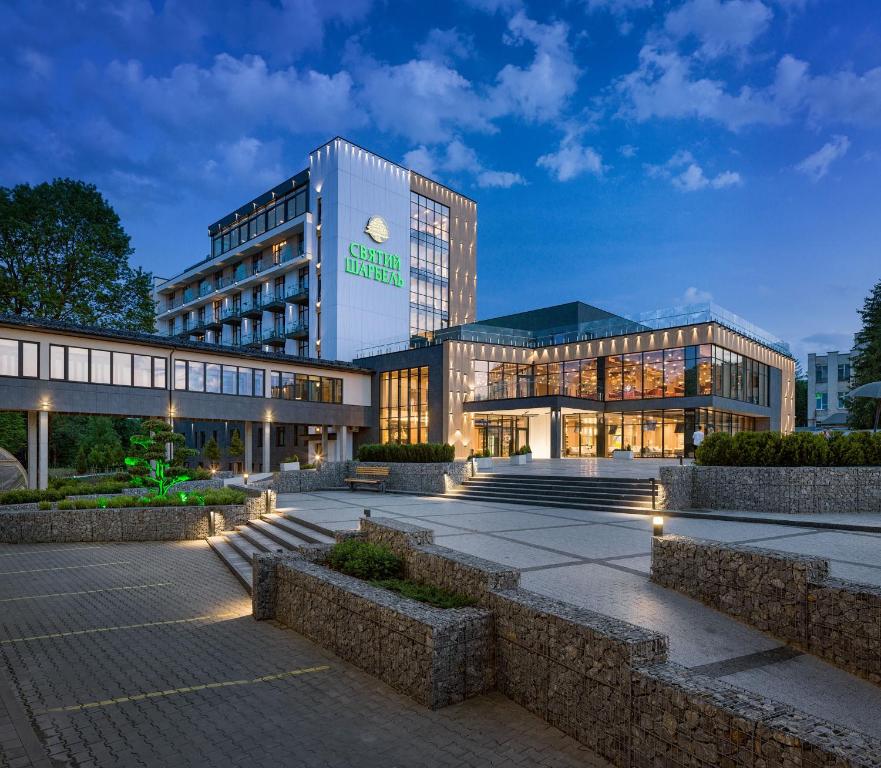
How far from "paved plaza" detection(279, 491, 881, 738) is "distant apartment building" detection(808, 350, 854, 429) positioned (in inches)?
2793

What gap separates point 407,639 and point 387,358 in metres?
37.2

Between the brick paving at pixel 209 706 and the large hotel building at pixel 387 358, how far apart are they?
24.5 m

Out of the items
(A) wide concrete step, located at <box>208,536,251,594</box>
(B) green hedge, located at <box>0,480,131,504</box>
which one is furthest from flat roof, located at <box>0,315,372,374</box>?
(A) wide concrete step, located at <box>208,536,251,594</box>

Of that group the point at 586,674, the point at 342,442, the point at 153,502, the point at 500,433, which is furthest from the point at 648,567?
the point at 342,442

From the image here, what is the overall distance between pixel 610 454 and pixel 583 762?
35562 mm

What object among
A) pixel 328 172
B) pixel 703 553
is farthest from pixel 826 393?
pixel 703 553

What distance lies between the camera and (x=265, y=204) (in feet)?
177

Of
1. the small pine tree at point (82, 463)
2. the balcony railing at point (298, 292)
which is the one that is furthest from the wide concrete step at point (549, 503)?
the balcony railing at point (298, 292)

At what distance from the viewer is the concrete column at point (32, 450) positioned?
2678cm

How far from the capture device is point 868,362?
41.0 meters

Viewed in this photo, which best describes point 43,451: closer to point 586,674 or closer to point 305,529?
point 305,529

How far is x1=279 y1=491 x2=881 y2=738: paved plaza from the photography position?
204 inches

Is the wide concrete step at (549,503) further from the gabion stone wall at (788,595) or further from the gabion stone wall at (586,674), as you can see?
the gabion stone wall at (586,674)

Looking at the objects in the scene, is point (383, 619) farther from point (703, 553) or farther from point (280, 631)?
point (703, 553)
